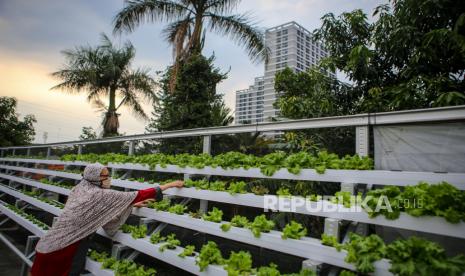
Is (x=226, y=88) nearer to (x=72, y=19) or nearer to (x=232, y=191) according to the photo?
(x=72, y=19)

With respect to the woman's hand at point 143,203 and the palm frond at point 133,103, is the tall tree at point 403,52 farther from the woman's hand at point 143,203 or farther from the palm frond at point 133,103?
the palm frond at point 133,103

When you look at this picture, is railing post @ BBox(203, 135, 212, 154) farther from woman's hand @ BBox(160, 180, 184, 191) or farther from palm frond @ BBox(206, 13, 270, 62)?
palm frond @ BBox(206, 13, 270, 62)

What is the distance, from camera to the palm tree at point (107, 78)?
15273 mm

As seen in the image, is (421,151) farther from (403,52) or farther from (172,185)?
(403,52)

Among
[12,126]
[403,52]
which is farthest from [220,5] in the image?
[12,126]

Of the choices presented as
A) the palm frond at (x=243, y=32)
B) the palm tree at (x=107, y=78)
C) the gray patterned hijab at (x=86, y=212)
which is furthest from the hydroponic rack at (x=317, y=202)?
the palm tree at (x=107, y=78)

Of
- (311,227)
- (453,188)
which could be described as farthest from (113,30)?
(453,188)

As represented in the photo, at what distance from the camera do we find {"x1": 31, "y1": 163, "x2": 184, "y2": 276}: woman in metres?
3.06

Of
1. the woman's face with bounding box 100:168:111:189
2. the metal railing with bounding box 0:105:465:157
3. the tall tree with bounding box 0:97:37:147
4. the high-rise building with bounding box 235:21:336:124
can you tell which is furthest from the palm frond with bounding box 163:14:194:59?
the tall tree with bounding box 0:97:37:147

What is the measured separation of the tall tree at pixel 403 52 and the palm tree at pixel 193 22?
362cm

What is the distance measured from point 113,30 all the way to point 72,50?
24.9ft

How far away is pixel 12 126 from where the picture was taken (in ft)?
58.4

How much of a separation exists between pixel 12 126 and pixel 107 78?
23.6ft

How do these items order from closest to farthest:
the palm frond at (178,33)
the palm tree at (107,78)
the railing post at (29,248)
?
the railing post at (29,248)
the palm frond at (178,33)
the palm tree at (107,78)
